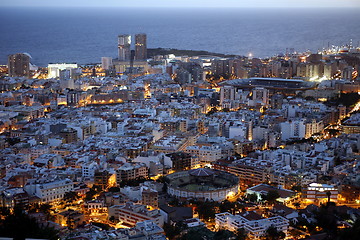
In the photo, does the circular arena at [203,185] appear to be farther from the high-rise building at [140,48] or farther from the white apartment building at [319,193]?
the high-rise building at [140,48]

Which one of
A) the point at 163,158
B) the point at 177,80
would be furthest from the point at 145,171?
the point at 177,80

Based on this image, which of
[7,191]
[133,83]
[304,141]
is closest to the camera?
[7,191]

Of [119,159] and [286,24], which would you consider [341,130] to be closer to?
[119,159]

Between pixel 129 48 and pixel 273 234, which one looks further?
pixel 129 48

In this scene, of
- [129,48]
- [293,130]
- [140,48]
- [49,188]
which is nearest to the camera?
[49,188]

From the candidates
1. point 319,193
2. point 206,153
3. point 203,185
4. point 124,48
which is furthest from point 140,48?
point 319,193

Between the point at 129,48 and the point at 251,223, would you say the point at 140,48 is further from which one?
the point at 251,223

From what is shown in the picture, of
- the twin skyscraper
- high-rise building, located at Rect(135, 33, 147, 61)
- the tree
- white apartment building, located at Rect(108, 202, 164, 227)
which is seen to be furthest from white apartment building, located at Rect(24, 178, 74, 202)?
high-rise building, located at Rect(135, 33, 147, 61)
